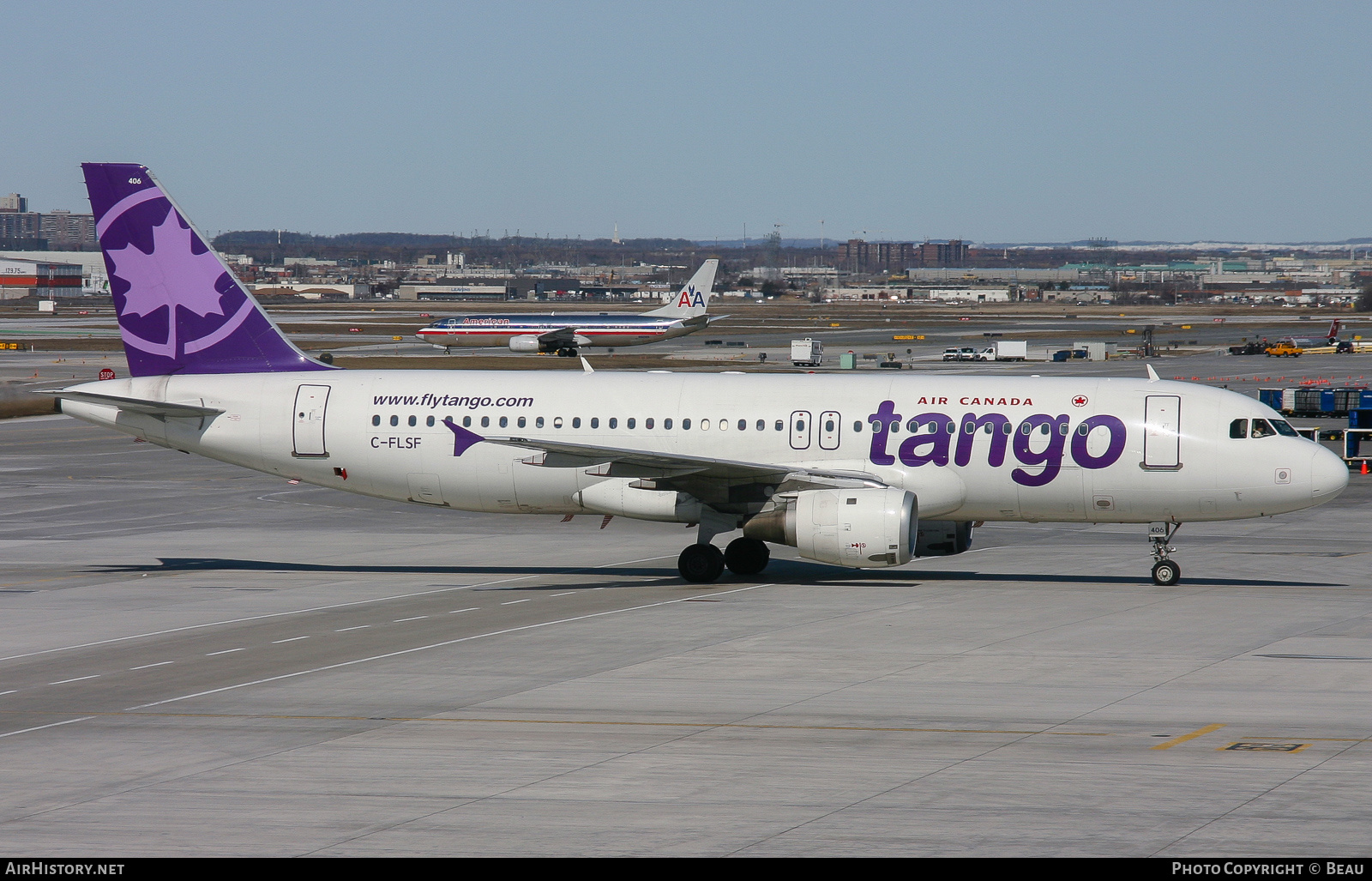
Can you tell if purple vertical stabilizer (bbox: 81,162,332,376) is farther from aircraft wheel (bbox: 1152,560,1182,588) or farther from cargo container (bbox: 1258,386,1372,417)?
cargo container (bbox: 1258,386,1372,417)

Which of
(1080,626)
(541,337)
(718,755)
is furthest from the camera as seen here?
(541,337)

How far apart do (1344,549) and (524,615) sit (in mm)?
21841

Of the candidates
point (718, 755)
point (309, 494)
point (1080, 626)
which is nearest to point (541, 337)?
point (309, 494)

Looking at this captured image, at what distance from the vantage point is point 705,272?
134m

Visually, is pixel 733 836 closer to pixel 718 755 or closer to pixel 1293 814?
pixel 718 755

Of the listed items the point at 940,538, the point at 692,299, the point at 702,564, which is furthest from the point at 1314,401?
the point at 692,299

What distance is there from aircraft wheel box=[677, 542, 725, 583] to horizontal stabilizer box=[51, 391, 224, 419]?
→ 37.5 ft

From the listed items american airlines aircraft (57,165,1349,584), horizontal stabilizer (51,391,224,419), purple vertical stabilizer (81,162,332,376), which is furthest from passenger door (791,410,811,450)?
horizontal stabilizer (51,391,224,419)

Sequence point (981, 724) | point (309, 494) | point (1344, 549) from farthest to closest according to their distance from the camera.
Result: point (309, 494) < point (1344, 549) < point (981, 724)

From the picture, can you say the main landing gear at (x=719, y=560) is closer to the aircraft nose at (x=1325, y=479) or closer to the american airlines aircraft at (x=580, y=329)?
the aircraft nose at (x=1325, y=479)

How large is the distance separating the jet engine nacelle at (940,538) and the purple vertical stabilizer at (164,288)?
15.7 meters

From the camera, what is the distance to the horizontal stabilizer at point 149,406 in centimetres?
3338

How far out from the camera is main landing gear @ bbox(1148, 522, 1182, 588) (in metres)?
31.4

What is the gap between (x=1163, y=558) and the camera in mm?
31828
